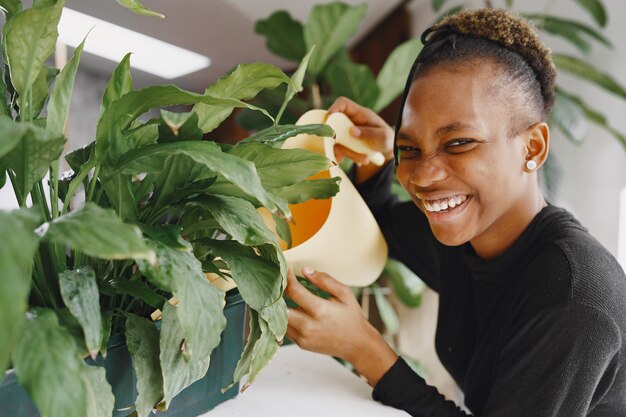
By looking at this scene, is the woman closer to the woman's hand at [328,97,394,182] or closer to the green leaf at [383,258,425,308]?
the woman's hand at [328,97,394,182]

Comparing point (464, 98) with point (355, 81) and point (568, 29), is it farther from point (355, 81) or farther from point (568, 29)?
point (568, 29)

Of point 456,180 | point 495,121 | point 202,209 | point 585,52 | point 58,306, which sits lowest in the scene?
point 58,306

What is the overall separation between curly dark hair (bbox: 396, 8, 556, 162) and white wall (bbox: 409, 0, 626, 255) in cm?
112

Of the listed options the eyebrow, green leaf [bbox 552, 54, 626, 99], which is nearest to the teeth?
the eyebrow

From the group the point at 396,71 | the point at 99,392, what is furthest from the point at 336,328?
the point at 396,71

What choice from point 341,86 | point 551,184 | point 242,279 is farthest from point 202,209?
point 551,184

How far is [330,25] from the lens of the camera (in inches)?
64.1

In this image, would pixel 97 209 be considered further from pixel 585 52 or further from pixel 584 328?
pixel 585 52

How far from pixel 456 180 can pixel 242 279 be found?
0.44m

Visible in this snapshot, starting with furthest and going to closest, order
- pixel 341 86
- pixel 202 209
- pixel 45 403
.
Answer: pixel 341 86 → pixel 202 209 → pixel 45 403

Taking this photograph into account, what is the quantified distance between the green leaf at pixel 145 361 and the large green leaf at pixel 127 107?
175 millimetres

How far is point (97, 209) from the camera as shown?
0.51 metres

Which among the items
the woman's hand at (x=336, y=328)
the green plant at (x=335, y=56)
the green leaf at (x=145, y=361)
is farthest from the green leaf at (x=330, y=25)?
the green leaf at (x=145, y=361)

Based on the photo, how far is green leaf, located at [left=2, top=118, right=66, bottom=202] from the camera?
0.51m
